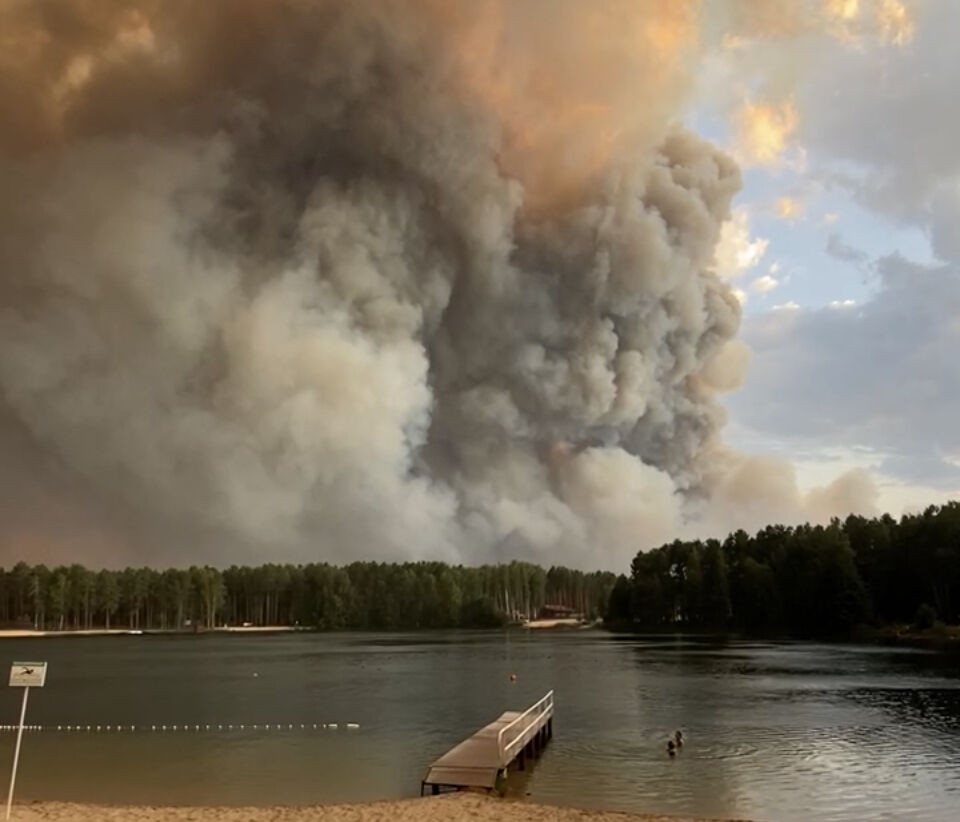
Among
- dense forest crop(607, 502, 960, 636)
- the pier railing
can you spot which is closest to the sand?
the pier railing

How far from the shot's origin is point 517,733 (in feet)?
88.8

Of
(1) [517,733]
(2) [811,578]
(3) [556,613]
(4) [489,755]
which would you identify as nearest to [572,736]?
(1) [517,733]

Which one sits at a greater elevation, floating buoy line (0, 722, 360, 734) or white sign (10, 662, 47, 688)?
white sign (10, 662, 47, 688)

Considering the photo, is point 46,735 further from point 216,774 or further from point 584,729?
point 584,729

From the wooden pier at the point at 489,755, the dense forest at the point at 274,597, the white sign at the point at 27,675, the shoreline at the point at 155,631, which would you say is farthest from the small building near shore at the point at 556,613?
the white sign at the point at 27,675

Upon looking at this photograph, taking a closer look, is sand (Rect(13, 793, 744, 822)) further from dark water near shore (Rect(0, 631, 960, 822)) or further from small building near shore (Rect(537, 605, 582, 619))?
small building near shore (Rect(537, 605, 582, 619))

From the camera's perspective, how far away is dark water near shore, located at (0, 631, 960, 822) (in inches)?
874

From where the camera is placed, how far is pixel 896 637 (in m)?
87.8

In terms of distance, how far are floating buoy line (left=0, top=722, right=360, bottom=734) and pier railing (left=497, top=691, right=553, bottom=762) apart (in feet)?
24.3

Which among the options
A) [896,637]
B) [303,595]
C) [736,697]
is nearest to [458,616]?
[303,595]

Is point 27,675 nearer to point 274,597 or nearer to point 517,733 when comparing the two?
point 517,733

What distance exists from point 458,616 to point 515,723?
147435 millimetres

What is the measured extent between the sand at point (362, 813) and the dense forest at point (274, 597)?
152 metres

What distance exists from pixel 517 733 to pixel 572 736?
4747mm
